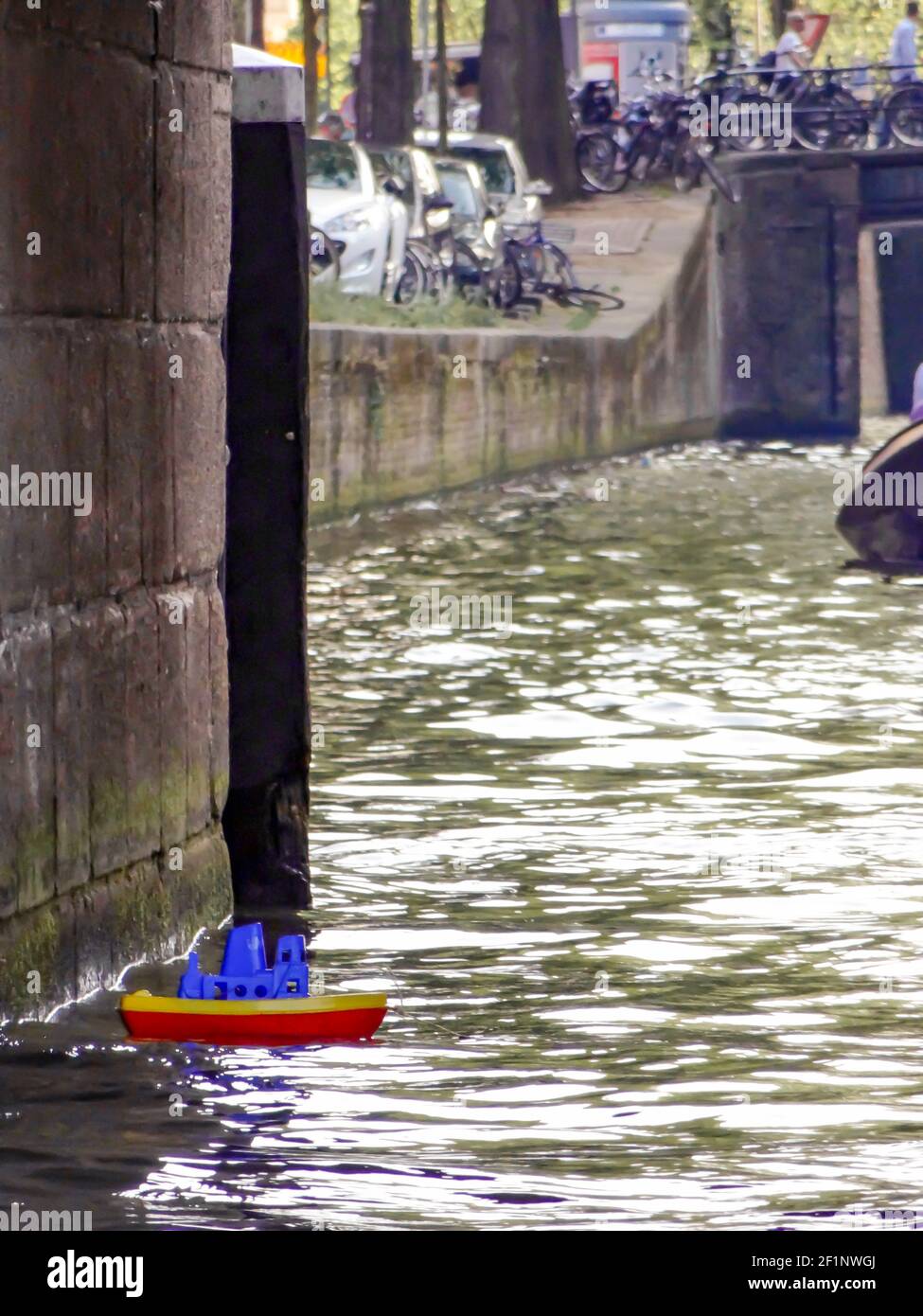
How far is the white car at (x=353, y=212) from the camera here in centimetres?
2386

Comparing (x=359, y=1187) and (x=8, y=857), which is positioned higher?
(x=8, y=857)

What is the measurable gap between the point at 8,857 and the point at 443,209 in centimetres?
2212

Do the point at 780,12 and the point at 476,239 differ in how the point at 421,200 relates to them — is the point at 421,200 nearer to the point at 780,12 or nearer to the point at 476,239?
the point at 476,239

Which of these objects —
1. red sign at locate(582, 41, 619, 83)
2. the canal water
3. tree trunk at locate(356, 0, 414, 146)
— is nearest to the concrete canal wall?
tree trunk at locate(356, 0, 414, 146)

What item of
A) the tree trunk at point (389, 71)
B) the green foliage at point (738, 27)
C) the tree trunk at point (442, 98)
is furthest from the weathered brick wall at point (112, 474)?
the green foliage at point (738, 27)

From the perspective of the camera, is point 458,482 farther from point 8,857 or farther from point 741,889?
point 8,857

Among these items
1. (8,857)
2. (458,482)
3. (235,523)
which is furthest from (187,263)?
(458,482)

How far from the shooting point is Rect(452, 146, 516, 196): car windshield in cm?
3256

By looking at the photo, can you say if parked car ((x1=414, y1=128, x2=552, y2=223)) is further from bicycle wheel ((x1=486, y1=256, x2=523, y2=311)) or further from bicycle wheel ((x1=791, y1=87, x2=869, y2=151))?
bicycle wheel ((x1=791, y1=87, x2=869, y2=151))

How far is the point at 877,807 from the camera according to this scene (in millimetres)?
9570

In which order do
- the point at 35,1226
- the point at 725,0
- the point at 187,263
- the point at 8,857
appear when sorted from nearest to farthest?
1. the point at 35,1226
2. the point at 8,857
3. the point at 187,263
4. the point at 725,0

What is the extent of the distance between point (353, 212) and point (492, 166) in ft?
29.5

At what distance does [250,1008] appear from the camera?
20.8ft

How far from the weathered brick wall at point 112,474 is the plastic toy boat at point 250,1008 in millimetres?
272
